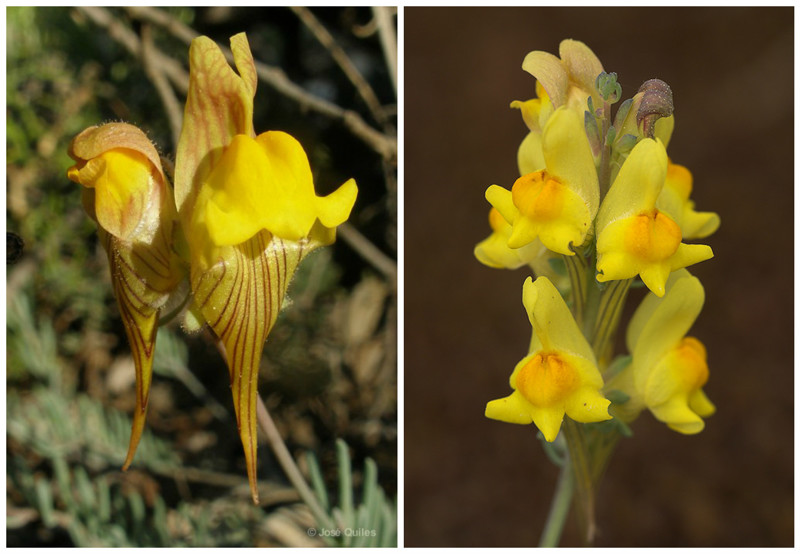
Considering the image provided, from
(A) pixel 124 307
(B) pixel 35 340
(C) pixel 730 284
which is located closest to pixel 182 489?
(B) pixel 35 340

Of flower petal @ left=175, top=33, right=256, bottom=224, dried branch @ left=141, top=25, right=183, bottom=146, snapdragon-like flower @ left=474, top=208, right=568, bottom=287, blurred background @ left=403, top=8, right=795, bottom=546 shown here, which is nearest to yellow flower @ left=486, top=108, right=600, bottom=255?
snapdragon-like flower @ left=474, top=208, right=568, bottom=287

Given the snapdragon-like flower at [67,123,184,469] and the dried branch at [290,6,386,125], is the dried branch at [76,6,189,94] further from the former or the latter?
the snapdragon-like flower at [67,123,184,469]

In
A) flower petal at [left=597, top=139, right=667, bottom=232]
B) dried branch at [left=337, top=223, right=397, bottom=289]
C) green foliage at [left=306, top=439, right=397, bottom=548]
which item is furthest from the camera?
dried branch at [left=337, top=223, right=397, bottom=289]

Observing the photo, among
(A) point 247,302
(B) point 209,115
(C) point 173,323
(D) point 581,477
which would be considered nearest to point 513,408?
(D) point 581,477

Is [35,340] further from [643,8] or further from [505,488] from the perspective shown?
[643,8]

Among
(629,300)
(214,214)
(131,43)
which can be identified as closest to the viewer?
(214,214)

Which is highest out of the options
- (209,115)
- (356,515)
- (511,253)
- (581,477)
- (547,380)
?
(209,115)

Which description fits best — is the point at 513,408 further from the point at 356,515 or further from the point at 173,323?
the point at 173,323
